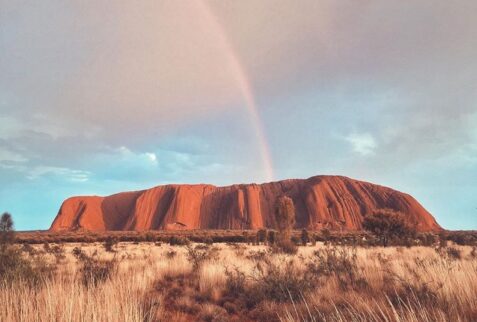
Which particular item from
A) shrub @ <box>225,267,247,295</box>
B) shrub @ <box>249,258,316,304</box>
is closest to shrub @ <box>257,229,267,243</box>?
shrub @ <box>225,267,247,295</box>

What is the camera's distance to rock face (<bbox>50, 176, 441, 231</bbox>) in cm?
10762

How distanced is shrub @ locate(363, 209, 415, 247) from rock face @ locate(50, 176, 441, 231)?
215ft

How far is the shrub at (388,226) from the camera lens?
109 feet

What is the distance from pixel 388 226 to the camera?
33281 mm

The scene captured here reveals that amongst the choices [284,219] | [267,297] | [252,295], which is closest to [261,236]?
[284,219]

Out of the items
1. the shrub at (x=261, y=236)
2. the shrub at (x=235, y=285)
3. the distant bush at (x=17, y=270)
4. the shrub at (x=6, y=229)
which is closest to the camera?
the distant bush at (x=17, y=270)

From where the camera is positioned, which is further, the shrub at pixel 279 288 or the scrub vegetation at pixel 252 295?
the shrub at pixel 279 288

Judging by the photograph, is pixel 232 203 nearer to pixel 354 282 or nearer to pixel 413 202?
pixel 413 202

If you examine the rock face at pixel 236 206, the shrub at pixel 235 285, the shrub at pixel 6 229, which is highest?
the rock face at pixel 236 206

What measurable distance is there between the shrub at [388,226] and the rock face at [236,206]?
215 ft

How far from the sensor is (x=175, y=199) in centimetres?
12381

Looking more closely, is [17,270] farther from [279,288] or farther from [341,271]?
[341,271]

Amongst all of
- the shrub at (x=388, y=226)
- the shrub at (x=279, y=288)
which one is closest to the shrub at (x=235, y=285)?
the shrub at (x=279, y=288)

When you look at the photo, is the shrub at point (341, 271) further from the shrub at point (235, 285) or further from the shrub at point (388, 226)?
the shrub at point (388, 226)
